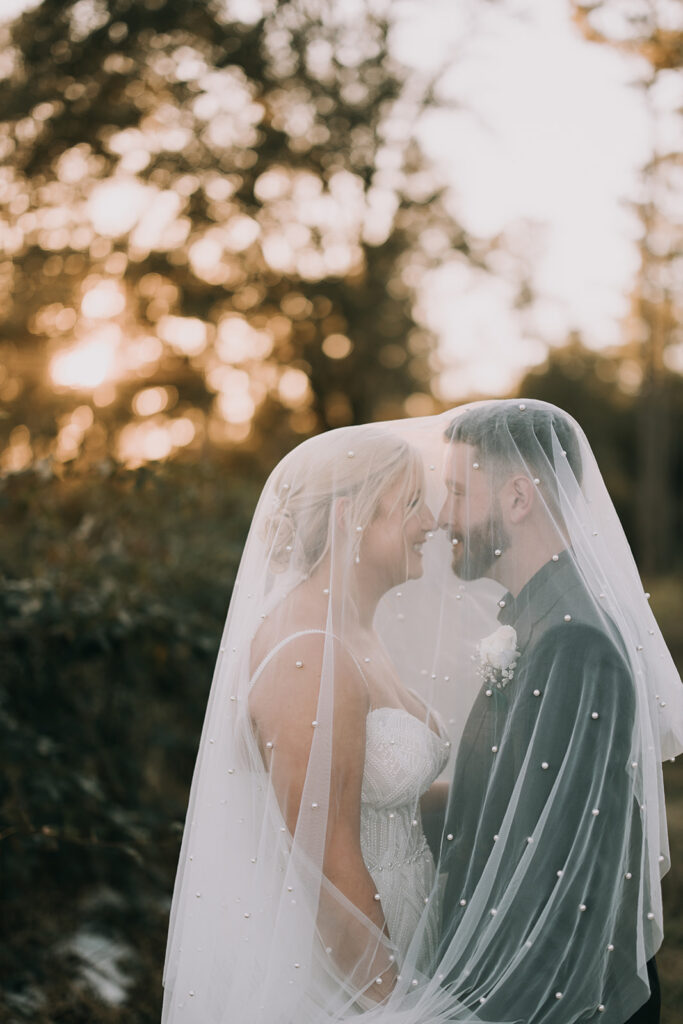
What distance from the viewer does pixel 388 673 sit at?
249 centimetres

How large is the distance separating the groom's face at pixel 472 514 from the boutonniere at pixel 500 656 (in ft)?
0.56

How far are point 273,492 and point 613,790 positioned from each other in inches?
42.3

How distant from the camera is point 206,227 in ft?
36.8

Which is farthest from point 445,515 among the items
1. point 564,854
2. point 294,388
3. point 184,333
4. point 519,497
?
point 294,388

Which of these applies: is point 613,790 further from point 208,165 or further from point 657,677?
point 208,165

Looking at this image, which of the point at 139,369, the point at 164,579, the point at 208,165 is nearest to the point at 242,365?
the point at 139,369

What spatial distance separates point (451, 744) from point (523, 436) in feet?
2.68

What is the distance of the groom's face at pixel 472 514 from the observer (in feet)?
7.57

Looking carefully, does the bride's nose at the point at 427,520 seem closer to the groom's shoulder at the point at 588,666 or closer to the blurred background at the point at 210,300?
the groom's shoulder at the point at 588,666

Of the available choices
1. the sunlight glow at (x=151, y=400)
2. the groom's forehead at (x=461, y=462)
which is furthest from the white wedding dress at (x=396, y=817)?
the sunlight glow at (x=151, y=400)

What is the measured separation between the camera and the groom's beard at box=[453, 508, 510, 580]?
230 cm

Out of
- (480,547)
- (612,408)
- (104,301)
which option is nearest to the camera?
(480,547)

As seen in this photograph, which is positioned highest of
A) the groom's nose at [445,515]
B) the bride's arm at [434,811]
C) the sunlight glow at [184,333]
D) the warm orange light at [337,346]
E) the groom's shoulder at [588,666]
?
the groom's nose at [445,515]

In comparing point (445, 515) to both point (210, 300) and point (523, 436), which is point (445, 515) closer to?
point (523, 436)
